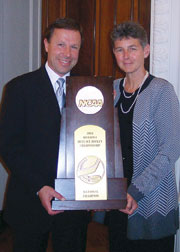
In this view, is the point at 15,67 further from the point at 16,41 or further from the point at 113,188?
the point at 113,188

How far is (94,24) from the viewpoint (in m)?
2.57

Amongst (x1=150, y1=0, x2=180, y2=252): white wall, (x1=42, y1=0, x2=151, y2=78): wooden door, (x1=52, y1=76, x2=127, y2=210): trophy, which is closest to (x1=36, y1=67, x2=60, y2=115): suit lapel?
(x1=52, y1=76, x2=127, y2=210): trophy

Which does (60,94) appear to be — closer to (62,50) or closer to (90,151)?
(62,50)

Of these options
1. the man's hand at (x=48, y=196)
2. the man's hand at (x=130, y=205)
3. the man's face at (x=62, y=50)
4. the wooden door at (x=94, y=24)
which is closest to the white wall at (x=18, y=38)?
the wooden door at (x=94, y=24)

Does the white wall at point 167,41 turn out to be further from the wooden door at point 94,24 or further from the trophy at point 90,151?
the wooden door at point 94,24

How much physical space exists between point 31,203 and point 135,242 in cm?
54

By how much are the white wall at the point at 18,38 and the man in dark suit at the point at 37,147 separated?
1.18 metres

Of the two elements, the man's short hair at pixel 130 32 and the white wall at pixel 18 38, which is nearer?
the man's short hair at pixel 130 32

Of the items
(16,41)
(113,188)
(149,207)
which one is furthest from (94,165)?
(16,41)

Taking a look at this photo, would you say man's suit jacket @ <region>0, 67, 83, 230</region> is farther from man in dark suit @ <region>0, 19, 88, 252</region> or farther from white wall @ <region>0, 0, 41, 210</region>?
white wall @ <region>0, 0, 41, 210</region>

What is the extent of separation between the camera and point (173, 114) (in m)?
1.24

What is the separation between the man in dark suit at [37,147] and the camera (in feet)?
3.99

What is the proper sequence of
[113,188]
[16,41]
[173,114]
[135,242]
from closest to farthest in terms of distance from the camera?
1. [113,188]
2. [173,114]
3. [135,242]
4. [16,41]

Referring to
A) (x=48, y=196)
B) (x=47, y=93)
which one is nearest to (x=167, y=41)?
(x=47, y=93)
